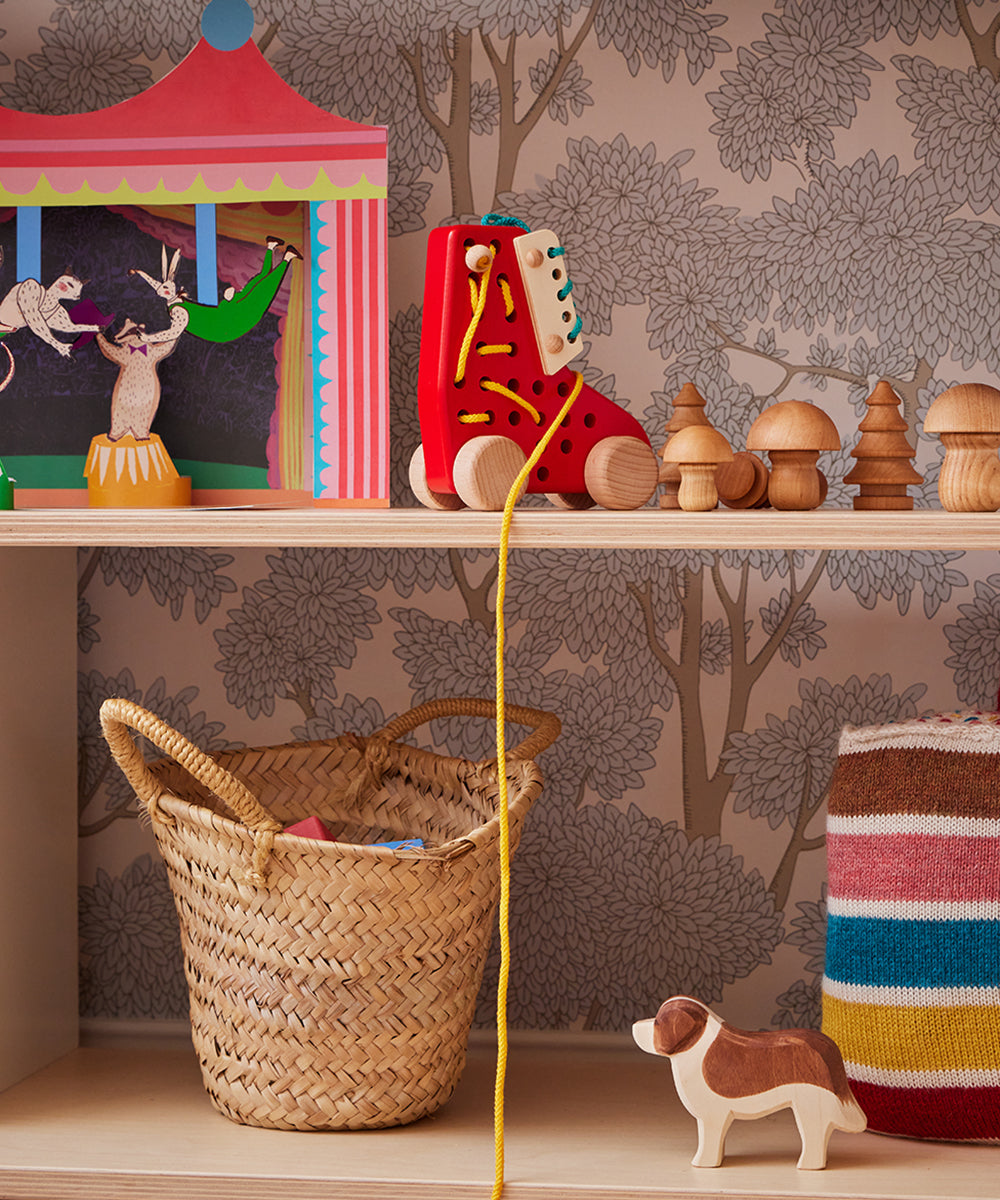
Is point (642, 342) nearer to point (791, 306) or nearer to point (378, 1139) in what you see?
point (791, 306)

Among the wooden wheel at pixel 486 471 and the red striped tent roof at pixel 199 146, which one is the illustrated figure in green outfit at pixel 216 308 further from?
the wooden wheel at pixel 486 471

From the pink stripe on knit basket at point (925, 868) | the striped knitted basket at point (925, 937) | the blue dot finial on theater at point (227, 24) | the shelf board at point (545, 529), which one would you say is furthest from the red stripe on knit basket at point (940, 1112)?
the blue dot finial on theater at point (227, 24)

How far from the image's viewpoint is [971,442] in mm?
873

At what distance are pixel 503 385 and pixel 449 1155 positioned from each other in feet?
1.94

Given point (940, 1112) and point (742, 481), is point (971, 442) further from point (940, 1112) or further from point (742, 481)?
point (940, 1112)

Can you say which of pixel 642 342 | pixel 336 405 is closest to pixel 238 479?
pixel 336 405

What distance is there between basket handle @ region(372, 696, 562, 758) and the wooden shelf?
0.31 m

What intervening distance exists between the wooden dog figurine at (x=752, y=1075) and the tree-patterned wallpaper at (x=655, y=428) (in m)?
0.31

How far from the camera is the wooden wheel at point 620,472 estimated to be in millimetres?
902

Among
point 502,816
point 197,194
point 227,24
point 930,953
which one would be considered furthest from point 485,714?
point 227,24

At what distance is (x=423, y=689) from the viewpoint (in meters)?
1.20

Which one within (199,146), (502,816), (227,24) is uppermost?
(227,24)

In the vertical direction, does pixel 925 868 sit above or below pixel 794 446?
below

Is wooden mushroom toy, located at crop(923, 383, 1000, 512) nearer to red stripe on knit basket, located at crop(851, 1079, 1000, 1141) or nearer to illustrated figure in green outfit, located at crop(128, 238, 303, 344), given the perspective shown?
red stripe on knit basket, located at crop(851, 1079, 1000, 1141)
